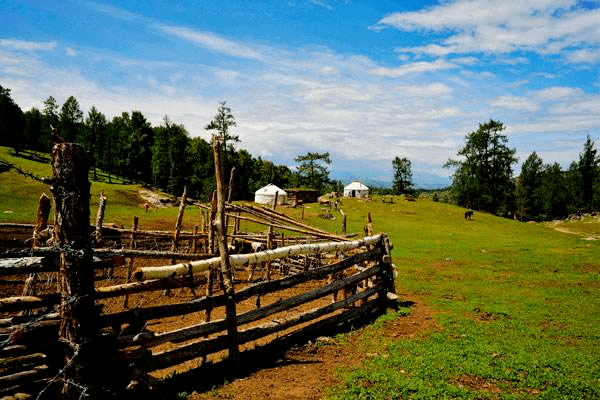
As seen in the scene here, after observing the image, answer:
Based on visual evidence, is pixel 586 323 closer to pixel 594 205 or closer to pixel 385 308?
pixel 385 308

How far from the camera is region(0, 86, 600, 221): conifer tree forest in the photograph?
72.9m

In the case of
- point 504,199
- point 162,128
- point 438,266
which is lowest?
point 438,266

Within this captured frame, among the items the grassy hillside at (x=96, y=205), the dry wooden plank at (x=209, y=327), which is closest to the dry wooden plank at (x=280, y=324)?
the dry wooden plank at (x=209, y=327)

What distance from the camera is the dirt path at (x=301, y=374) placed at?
246 inches

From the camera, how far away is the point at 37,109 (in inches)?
3543

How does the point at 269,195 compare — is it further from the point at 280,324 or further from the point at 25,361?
the point at 25,361

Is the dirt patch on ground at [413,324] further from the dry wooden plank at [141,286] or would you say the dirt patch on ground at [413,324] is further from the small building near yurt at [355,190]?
the small building near yurt at [355,190]

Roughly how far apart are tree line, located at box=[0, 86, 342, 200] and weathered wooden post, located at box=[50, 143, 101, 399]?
6052 cm

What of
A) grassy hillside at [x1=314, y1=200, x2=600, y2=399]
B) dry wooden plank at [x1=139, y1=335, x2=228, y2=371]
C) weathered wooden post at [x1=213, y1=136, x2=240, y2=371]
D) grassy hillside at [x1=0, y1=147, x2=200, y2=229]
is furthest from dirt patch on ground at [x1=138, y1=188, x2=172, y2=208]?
dry wooden plank at [x1=139, y1=335, x2=228, y2=371]

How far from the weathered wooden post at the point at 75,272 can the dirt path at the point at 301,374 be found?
5.98 feet

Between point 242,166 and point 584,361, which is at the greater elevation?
point 242,166

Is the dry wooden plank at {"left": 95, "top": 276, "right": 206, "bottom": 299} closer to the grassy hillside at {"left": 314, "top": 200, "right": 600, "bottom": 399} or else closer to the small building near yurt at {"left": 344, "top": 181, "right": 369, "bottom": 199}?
the grassy hillside at {"left": 314, "top": 200, "right": 600, "bottom": 399}

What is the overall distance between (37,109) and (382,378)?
109434 millimetres

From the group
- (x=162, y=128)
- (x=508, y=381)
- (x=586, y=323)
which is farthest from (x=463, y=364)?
(x=162, y=128)
